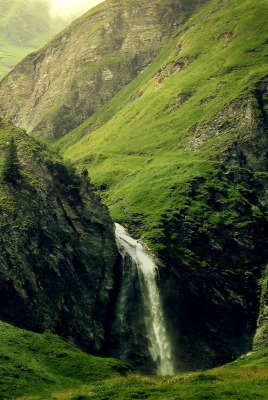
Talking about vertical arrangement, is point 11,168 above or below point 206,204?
above

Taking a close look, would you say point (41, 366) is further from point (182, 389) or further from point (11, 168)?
point (11, 168)

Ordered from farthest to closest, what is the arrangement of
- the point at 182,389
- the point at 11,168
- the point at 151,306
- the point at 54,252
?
the point at 151,306 < the point at 11,168 < the point at 54,252 < the point at 182,389

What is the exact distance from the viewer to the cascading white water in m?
86.9

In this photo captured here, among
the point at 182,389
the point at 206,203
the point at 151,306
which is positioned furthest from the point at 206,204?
the point at 182,389

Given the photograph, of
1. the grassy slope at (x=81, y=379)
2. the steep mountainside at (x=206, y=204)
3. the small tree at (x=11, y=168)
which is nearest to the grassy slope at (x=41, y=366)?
the grassy slope at (x=81, y=379)

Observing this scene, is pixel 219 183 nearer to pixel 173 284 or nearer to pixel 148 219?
pixel 148 219

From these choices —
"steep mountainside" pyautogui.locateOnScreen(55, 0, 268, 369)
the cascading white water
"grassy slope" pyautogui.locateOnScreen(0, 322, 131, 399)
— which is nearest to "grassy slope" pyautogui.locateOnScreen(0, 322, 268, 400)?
"grassy slope" pyautogui.locateOnScreen(0, 322, 131, 399)

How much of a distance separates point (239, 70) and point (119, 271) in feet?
395

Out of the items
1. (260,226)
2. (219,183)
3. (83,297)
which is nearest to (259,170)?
(219,183)

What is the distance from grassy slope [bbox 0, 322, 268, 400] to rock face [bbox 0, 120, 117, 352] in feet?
25.7

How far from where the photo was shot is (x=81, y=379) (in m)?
63.0

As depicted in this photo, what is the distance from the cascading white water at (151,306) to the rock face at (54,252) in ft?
12.6

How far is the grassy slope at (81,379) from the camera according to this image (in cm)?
5050

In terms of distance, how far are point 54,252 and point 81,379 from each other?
94.9ft
